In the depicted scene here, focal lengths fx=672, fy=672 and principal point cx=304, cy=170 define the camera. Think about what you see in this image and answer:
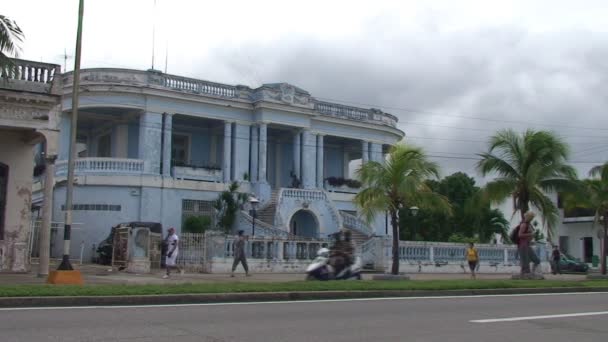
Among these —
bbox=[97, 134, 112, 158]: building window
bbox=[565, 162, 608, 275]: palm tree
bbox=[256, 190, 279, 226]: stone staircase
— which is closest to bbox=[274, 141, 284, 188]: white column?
bbox=[256, 190, 279, 226]: stone staircase

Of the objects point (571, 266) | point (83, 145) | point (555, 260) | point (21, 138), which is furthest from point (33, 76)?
point (571, 266)

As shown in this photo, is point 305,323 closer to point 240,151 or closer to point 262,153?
point 262,153

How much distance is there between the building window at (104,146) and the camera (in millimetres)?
34406

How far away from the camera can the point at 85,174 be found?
3009cm

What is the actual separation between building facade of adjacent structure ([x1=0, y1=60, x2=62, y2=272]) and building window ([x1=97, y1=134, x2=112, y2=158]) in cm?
1375

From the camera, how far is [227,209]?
104 ft

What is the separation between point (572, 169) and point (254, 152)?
16.1 metres

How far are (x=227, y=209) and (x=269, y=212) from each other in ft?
6.79

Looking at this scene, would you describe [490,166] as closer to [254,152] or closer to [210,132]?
[254,152]

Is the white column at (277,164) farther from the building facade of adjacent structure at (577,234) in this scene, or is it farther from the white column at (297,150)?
the building facade of adjacent structure at (577,234)

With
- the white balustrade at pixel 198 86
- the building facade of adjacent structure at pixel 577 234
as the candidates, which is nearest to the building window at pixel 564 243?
the building facade of adjacent structure at pixel 577 234

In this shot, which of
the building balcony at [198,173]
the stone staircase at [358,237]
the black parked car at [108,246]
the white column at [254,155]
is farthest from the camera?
the white column at [254,155]

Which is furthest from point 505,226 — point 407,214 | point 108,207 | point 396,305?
point 396,305

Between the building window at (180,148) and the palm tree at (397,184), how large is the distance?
1544 centimetres
